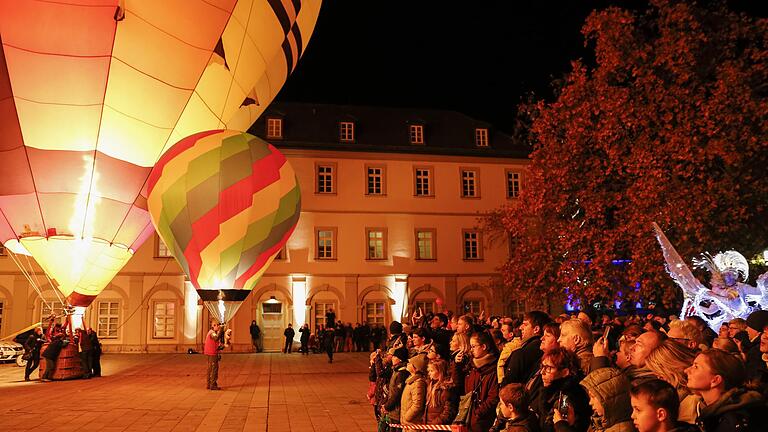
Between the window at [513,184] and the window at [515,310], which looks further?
the window at [513,184]

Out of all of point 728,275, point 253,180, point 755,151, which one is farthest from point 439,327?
point 755,151

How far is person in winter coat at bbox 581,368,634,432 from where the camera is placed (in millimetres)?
3660

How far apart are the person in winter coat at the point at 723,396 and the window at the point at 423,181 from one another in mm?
28949

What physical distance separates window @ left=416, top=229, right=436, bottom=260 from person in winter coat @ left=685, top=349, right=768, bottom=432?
28394mm

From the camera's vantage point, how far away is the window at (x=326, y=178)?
31.4 metres

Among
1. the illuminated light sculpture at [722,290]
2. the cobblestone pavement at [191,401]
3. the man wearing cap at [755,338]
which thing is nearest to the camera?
the man wearing cap at [755,338]

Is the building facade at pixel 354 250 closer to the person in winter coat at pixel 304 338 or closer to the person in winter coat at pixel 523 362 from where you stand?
the person in winter coat at pixel 304 338

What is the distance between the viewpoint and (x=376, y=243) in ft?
103

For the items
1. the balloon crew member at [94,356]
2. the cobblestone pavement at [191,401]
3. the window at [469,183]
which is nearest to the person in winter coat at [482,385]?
the cobblestone pavement at [191,401]

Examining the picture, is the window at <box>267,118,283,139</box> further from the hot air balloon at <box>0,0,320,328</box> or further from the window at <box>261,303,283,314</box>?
the hot air balloon at <box>0,0,320,328</box>

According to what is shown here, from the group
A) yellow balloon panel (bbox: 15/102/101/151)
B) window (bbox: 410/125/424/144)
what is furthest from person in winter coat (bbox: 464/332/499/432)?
window (bbox: 410/125/424/144)

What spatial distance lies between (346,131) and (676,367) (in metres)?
30.0

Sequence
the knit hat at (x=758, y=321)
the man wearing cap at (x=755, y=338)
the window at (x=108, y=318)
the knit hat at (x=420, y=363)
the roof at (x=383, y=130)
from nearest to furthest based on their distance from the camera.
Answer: the knit hat at (x=420, y=363) → the man wearing cap at (x=755, y=338) → the knit hat at (x=758, y=321) → the window at (x=108, y=318) → the roof at (x=383, y=130)

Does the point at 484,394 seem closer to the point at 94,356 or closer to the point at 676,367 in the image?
the point at 676,367
